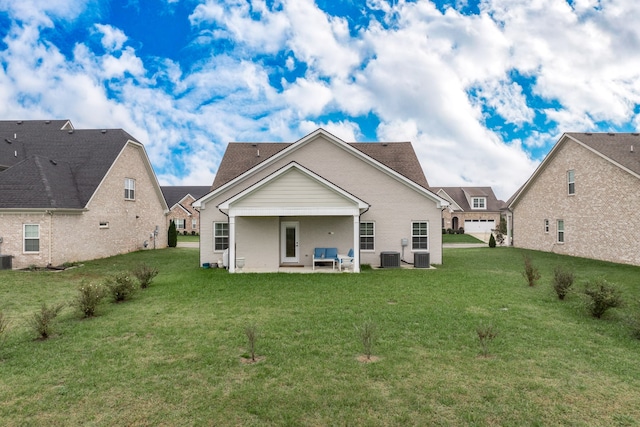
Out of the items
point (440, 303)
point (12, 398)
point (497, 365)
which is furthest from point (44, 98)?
point (497, 365)

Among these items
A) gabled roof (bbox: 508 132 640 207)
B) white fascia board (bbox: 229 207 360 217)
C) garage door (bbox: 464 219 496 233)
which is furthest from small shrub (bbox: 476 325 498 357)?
garage door (bbox: 464 219 496 233)

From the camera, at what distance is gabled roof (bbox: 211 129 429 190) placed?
21.4 metres

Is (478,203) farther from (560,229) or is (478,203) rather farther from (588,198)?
(588,198)

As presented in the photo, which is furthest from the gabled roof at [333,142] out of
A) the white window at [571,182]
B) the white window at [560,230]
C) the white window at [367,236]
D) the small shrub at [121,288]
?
the white window at [560,230]

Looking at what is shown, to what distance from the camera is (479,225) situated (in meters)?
52.4

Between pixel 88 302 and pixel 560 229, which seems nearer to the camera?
pixel 88 302

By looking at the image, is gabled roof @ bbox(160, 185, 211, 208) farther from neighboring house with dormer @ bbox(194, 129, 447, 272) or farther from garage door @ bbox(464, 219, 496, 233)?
garage door @ bbox(464, 219, 496, 233)

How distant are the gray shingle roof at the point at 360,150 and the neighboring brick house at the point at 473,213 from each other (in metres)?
31.3

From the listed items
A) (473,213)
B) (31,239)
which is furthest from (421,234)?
(473,213)

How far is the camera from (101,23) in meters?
20.8

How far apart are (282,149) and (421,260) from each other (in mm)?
10227

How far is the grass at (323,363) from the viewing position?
461 centimetres

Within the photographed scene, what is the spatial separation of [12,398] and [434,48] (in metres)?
20.1

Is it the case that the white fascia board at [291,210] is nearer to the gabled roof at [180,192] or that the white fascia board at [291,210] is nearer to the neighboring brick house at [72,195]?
the neighboring brick house at [72,195]
